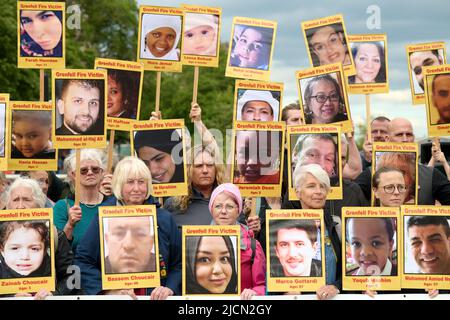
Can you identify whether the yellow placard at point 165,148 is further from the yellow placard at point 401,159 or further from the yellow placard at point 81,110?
the yellow placard at point 401,159

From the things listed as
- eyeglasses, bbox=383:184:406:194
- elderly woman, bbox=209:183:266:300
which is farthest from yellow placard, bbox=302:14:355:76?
elderly woman, bbox=209:183:266:300

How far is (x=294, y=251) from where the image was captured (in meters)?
6.57

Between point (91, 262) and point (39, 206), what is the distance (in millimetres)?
583

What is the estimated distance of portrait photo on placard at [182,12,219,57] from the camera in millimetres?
9242

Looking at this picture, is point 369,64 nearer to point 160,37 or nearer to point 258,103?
point 258,103

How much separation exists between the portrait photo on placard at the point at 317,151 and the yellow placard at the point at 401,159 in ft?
1.13

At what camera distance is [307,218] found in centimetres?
660

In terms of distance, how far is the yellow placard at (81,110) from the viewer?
7.46m

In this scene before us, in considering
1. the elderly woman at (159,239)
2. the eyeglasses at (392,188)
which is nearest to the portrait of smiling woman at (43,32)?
the elderly woman at (159,239)

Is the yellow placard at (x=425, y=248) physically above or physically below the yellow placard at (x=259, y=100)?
below

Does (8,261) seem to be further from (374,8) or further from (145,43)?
(374,8)
